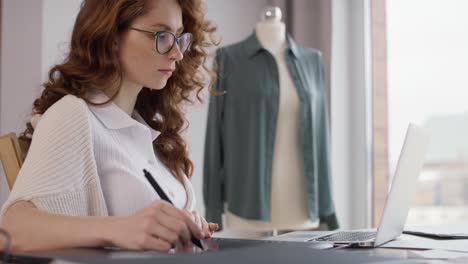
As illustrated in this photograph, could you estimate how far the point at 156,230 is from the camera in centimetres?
96

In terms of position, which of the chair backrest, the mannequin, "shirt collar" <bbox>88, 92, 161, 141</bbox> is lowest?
the mannequin

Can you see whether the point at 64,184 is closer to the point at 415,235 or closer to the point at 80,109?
the point at 80,109

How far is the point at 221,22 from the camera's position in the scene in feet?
12.4

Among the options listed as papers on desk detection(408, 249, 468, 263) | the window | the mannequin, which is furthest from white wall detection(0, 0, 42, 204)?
papers on desk detection(408, 249, 468, 263)

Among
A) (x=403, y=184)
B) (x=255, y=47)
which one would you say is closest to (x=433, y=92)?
(x=255, y=47)

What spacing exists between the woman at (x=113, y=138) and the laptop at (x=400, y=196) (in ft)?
0.93

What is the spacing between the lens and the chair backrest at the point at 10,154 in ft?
4.19

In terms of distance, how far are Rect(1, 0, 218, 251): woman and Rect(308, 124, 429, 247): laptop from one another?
0.93 ft

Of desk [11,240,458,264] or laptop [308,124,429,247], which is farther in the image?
laptop [308,124,429,247]

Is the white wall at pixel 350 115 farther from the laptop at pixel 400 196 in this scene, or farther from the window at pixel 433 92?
the laptop at pixel 400 196

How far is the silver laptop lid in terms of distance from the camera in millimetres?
1199

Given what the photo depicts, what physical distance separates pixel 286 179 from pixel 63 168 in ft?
5.38

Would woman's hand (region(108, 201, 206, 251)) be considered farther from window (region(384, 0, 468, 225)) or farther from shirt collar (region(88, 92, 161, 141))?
window (region(384, 0, 468, 225))

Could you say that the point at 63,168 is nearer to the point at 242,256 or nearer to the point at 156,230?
the point at 156,230
